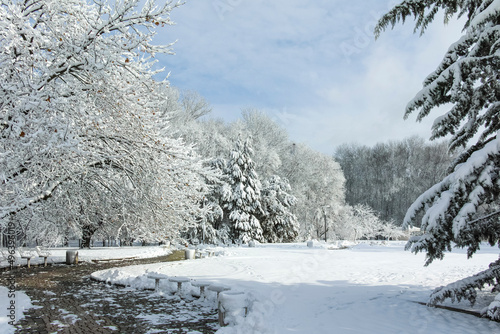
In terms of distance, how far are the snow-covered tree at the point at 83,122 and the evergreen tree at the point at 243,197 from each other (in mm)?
19391

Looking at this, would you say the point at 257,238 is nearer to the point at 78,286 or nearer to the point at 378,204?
the point at 78,286

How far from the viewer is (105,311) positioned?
7523 millimetres

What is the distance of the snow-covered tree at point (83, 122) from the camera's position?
6.22 m

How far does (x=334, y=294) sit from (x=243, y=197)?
Answer: 21.7 meters

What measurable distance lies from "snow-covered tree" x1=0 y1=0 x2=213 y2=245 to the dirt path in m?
1.96

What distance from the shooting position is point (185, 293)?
9.13 m

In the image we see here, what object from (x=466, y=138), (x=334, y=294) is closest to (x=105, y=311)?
(x=334, y=294)

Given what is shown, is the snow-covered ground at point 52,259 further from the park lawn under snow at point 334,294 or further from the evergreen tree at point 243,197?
the evergreen tree at point 243,197

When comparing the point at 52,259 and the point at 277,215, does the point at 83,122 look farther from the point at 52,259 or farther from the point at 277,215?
the point at 277,215

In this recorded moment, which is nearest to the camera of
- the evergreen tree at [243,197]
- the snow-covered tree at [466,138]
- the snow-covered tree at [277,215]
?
the snow-covered tree at [466,138]

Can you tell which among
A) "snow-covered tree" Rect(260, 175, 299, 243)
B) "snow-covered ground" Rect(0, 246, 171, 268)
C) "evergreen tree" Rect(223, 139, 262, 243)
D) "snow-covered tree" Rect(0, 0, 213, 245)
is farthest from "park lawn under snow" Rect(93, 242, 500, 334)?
"snow-covered tree" Rect(260, 175, 299, 243)

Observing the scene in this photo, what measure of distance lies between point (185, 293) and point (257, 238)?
21675 millimetres

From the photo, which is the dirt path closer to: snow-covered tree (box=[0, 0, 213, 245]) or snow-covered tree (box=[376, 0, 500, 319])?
snow-covered tree (box=[0, 0, 213, 245])

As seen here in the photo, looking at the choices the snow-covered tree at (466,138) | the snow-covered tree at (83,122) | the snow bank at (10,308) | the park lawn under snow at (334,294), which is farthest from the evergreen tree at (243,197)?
the snow-covered tree at (466,138)
